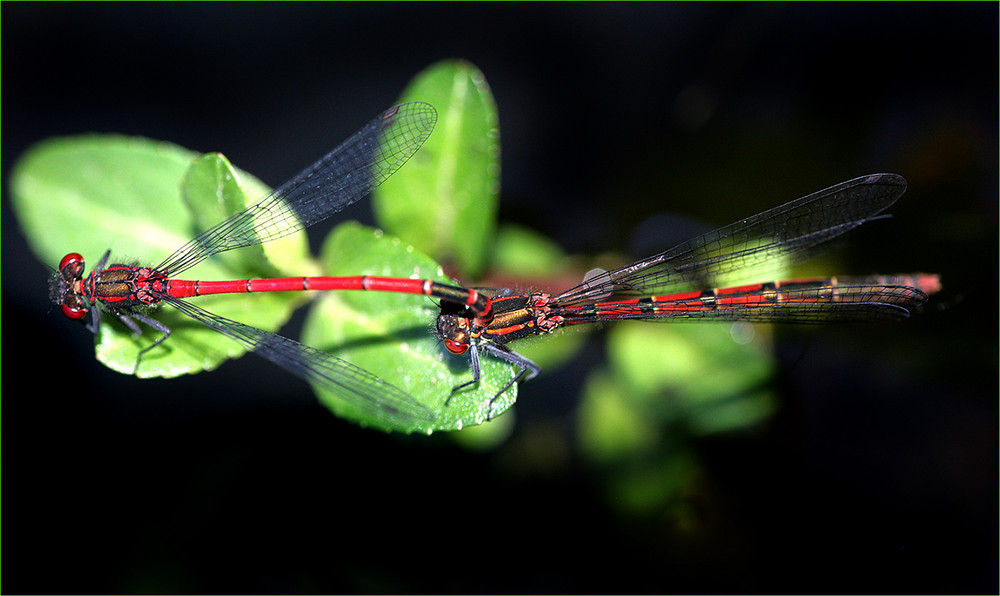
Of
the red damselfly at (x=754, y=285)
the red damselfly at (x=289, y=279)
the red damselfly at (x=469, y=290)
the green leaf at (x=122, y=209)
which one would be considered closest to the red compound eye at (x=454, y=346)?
the red damselfly at (x=469, y=290)

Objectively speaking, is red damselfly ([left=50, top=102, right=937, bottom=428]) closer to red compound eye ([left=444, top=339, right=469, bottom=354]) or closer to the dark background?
red compound eye ([left=444, top=339, right=469, bottom=354])

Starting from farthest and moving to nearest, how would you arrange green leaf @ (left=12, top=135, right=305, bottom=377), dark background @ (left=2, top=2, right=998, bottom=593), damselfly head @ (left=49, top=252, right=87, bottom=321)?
dark background @ (left=2, top=2, right=998, bottom=593), damselfly head @ (left=49, top=252, right=87, bottom=321), green leaf @ (left=12, top=135, right=305, bottom=377)

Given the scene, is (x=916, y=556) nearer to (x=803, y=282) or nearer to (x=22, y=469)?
(x=803, y=282)

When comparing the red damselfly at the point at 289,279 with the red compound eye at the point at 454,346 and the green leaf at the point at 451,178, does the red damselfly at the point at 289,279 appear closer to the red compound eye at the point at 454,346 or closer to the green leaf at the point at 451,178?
→ the green leaf at the point at 451,178

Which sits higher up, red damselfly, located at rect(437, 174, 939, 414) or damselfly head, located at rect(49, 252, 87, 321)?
red damselfly, located at rect(437, 174, 939, 414)

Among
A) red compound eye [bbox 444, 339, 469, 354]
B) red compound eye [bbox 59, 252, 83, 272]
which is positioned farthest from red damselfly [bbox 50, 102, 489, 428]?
red compound eye [bbox 444, 339, 469, 354]

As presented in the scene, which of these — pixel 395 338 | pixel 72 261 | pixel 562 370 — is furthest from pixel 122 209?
pixel 562 370

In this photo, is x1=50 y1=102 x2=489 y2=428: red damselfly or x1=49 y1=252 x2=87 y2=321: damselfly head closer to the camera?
x1=50 y1=102 x2=489 y2=428: red damselfly
